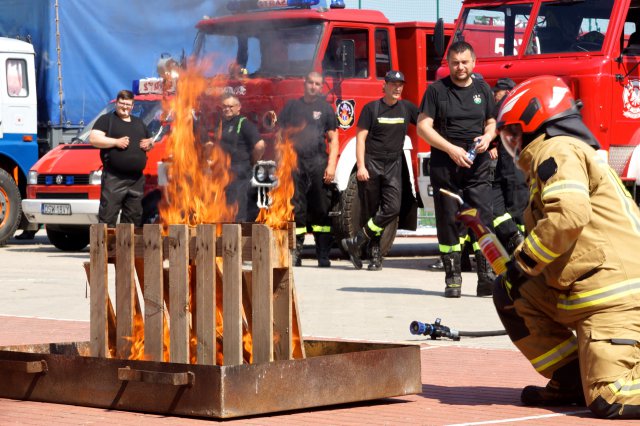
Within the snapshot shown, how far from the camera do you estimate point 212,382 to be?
21.2 feet

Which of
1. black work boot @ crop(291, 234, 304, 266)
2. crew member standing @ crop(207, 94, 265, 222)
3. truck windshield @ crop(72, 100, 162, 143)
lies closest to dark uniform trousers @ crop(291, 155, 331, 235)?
black work boot @ crop(291, 234, 304, 266)

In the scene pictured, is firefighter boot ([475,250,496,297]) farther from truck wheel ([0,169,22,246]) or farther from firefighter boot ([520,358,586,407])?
truck wheel ([0,169,22,246])

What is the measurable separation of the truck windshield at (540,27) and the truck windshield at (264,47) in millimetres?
1761

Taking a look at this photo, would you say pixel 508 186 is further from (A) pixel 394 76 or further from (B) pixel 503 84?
(A) pixel 394 76

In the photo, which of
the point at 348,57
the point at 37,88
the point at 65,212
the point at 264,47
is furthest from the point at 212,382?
the point at 37,88

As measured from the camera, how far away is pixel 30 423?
654 cm

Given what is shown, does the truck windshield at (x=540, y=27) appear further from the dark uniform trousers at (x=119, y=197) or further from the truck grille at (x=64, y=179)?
the truck grille at (x=64, y=179)

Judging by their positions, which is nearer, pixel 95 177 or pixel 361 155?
pixel 361 155

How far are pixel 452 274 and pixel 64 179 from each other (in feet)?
26.6

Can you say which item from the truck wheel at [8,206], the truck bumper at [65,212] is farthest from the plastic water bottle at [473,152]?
the truck wheel at [8,206]

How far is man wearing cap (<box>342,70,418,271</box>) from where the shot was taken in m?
15.6

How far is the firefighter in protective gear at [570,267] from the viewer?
6.54m

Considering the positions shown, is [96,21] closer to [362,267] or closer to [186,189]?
[362,267]

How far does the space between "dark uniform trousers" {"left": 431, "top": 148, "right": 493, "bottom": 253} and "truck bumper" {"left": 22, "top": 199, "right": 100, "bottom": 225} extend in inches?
275
